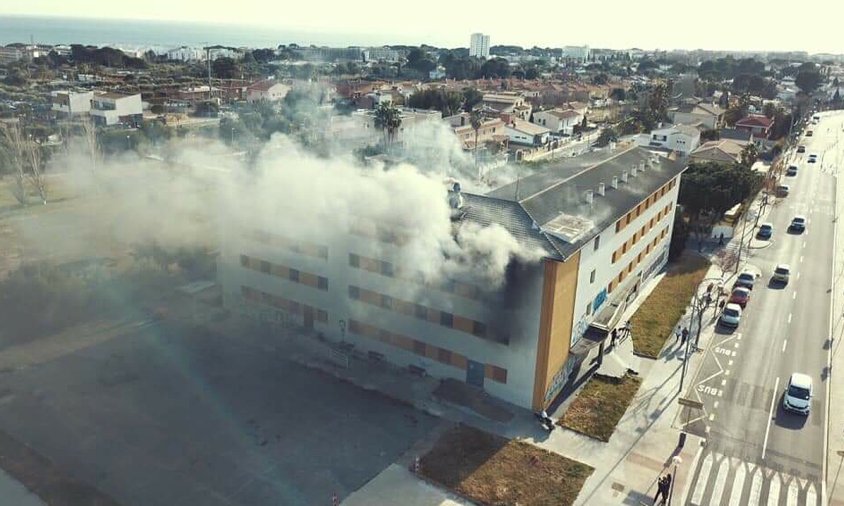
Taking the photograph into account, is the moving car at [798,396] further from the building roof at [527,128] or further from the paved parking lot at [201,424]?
the building roof at [527,128]

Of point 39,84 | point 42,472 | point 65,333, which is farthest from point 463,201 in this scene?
point 39,84

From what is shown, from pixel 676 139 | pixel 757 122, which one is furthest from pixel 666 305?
pixel 757 122

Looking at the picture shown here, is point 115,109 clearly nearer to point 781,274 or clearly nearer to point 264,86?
point 264,86

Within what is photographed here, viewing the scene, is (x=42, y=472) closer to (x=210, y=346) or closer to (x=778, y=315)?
(x=210, y=346)

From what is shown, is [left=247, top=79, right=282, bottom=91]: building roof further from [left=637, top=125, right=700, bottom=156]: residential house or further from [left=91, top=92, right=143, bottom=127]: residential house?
[left=637, top=125, right=700, bottom=156]: residential house

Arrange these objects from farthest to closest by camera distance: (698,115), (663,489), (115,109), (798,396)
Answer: (698,115) < (115,109) < (798,396) < (663,489)

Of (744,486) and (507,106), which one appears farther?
(507,106)

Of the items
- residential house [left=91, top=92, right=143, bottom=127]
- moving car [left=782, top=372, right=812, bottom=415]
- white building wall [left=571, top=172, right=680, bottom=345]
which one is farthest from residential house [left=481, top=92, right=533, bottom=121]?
moving car [left=782, top=372, right=812, bottom=415]
